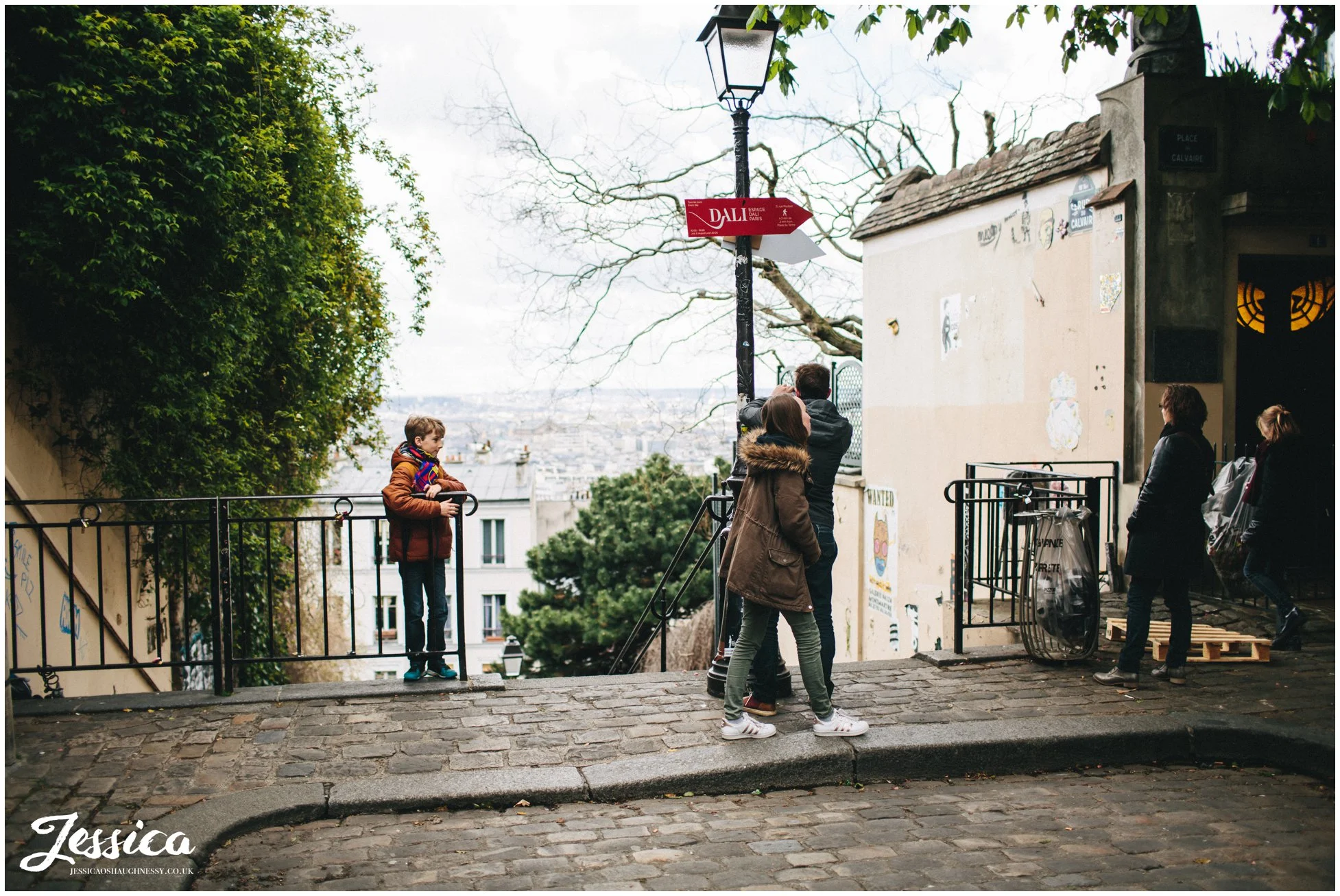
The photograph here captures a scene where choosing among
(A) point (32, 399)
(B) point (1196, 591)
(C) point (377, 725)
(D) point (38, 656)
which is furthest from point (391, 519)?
(B) point (1196, 591)

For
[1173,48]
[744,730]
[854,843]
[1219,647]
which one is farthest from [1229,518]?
[854,843]

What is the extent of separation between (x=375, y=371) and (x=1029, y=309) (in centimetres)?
803

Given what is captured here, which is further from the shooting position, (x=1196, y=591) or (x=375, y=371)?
(x=375, y=371)

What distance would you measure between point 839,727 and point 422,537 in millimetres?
2808

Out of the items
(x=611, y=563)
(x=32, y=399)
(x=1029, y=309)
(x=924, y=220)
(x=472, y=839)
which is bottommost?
(x=611, y=563)

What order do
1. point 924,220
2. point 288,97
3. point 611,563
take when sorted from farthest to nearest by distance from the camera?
point 611,563 → point 924,220 → point 288,97

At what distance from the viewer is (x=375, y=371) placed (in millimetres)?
13742

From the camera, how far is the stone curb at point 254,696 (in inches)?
238

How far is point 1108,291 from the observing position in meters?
9.75

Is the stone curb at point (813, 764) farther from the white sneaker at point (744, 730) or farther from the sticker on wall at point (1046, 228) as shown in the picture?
the sticker on wall at point (1046, 228)

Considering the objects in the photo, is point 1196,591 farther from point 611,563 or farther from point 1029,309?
point 611,563

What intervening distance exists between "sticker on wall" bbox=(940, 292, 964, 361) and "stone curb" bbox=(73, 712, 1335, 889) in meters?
7.46

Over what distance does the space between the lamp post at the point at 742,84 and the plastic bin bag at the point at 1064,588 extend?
2.15m

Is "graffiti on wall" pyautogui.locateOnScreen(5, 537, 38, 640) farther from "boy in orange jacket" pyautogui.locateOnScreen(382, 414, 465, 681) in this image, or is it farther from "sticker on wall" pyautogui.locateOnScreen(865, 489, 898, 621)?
"sticker on wall" pyautogui.locateOnScreen(865, 489, 898, 621)
